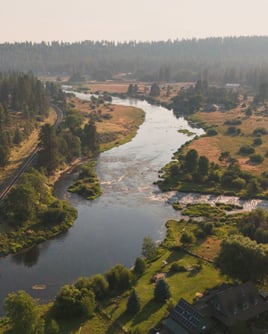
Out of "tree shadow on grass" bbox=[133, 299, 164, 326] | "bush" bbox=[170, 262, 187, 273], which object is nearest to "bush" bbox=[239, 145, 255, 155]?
"bush" bbox=[170, 262, 187, 273]


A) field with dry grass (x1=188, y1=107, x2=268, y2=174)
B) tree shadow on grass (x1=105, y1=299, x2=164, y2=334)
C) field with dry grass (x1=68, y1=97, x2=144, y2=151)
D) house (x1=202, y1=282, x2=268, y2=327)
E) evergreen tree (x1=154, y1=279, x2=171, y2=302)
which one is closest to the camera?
house (x1=202, y1=282, x2=268, y2=327)

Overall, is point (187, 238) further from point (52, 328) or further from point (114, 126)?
point (114, 126)

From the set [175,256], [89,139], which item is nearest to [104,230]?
[175,256]

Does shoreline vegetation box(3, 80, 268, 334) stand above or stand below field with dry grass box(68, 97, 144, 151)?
below

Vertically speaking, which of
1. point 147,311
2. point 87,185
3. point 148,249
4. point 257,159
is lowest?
point 147,311

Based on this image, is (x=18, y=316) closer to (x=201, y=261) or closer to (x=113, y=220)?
(x=201, y=261)

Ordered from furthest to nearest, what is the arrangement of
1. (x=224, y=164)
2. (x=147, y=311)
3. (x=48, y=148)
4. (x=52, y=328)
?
(x=224, y=164) → (x=48, y=148) → (x=147, y=311) → (x=52, y=328)

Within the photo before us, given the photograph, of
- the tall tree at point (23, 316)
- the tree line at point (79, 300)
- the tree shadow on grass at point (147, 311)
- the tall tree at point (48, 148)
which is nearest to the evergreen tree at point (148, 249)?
the tree line at point (79, 300)

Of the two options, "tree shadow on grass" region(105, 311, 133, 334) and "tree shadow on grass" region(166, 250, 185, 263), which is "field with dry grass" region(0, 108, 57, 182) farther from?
"tree shadow on grass" region(105, 311, 133, 334)

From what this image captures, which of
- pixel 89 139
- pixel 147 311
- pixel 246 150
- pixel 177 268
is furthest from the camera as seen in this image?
pixel 246 150
